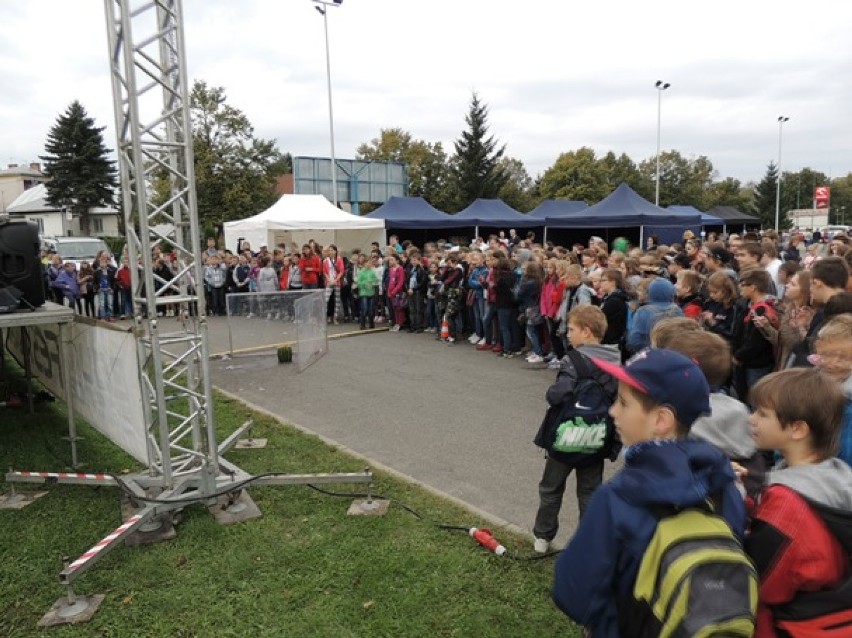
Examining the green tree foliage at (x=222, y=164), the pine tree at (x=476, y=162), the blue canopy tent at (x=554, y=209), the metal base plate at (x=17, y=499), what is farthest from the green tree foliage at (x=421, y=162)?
the metal base plate at (x=17, y=499)

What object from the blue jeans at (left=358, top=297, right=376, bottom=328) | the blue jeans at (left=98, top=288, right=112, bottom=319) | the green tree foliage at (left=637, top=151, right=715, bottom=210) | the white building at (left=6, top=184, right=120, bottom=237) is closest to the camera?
the blue jeans at (left=358, top=297, right=376, bottom=328)

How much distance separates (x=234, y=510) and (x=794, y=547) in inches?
165

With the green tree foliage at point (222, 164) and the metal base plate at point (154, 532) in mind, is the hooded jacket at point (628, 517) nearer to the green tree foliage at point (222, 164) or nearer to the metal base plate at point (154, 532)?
the metal base plate at point (154, 532)

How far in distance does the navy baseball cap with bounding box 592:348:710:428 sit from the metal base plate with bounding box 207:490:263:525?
12.8 feet

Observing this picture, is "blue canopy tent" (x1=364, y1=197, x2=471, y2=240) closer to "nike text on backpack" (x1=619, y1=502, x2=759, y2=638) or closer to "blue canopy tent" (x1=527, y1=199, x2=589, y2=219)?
"blue canopy tent" (x1=527, y1=199, x2=589, y2=219)

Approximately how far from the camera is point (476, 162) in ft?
170

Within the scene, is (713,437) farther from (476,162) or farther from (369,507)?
(476,162)

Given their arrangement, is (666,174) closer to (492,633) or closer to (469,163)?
(469,163)

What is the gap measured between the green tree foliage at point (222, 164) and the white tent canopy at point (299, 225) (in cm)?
2355

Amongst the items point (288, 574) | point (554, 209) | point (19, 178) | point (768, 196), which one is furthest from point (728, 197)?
point (19, 178)

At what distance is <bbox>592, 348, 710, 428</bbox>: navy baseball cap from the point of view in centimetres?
181

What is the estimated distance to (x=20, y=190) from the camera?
88.6 meters

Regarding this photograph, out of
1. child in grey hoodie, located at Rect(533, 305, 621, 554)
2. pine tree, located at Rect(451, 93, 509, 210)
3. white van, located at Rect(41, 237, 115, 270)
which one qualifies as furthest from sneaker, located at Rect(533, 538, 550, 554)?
pine tree, located at Rect(451, 93, 509, 210)

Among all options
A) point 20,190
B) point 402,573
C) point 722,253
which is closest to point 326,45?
point 722,253
